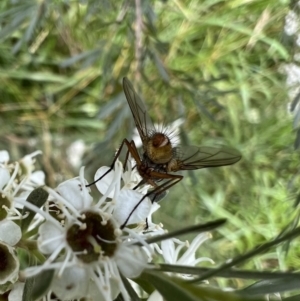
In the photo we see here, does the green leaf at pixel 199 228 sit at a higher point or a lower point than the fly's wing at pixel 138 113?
lower

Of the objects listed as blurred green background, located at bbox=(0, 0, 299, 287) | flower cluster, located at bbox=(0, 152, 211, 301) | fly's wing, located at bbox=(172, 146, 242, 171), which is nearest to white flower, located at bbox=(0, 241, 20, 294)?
flower cluster, located at bbox=(0, 152, 211, 301)

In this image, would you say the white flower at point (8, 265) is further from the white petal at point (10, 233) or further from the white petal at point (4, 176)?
the white petal at point (4, 176)

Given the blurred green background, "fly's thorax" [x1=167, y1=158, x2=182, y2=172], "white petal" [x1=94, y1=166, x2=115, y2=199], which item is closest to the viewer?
"white petal" [x1=94, y1=166, x2=115, y2=199]

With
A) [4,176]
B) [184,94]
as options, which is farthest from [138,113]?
[184,94]

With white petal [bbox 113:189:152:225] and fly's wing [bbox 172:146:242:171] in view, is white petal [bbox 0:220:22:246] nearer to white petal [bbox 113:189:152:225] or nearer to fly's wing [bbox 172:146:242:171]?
white petal [bbox 113:189:152:225]

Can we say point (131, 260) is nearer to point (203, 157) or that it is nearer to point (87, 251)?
point (87, 251)

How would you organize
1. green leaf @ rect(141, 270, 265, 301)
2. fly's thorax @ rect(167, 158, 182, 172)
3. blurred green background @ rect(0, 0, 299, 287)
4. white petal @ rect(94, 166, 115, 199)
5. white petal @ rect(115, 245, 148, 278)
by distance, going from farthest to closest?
blurred green background @ rect(0, 0, 299, 287) < fly's thorax @ rect(167, 158, 182, 172) < white petal @ rect(94, 166, 115, 199) < white petal @ rect(115, 245, 148, 278) < green leaf @ rect(141, 270, 265, 301)

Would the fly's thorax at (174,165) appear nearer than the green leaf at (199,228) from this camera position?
No

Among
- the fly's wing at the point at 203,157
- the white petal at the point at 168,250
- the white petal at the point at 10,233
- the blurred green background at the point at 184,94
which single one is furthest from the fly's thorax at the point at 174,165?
the blurred green background at the point at 184,94
